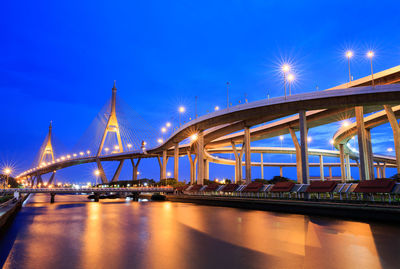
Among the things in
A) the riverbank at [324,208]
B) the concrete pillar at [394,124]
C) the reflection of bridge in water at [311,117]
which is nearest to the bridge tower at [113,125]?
the reflection of bridge in water at [311,117]

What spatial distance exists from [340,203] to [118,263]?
15438mm

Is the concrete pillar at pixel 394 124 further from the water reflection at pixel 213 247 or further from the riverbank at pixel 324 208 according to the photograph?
the water reflection at pixel 213 247

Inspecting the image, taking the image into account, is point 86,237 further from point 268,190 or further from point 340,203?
point 268,190

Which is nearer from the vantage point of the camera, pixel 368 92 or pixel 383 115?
pixel 368 92

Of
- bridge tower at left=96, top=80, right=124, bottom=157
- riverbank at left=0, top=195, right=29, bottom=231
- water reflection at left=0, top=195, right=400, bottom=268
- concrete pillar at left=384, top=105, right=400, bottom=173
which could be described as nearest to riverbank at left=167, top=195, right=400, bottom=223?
water reflection at left=0, top=195, right=400, bottom=268

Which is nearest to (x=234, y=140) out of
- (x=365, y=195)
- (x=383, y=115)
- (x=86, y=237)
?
(x=383, y=115)

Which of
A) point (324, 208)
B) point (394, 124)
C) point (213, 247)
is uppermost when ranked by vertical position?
point (394, 124)

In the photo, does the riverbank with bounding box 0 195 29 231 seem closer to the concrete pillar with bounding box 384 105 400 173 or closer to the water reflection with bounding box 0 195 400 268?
the water reflection with bounding box 0 195 400 268

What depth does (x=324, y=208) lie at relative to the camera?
20.7m

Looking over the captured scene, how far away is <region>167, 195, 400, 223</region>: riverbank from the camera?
1667cm

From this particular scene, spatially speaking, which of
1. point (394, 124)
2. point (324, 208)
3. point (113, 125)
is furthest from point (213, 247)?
point (113, 125)

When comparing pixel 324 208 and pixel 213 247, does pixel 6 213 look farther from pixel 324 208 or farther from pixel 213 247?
pixel 324 208

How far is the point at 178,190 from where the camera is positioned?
50.1 metres

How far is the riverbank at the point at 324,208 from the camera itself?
16672mm
